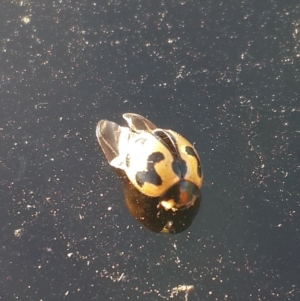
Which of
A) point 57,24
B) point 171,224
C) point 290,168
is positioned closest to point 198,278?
point 171,224

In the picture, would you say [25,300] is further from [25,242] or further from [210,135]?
[210,135]
